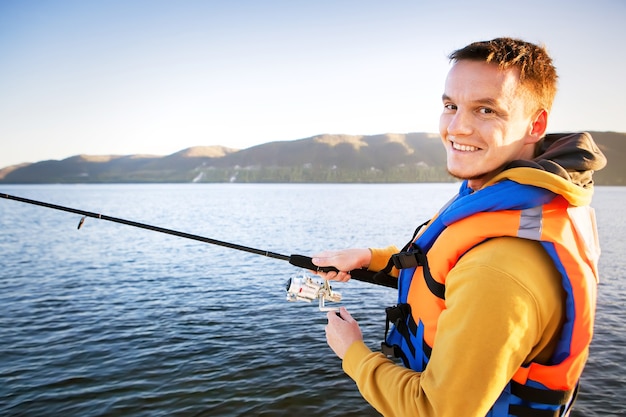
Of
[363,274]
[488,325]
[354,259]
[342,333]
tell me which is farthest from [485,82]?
[363,274]

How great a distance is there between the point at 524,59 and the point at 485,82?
0.78 feet

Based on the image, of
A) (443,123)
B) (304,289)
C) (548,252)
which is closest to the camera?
(548,252)

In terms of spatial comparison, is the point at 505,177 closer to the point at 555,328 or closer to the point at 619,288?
the point at 555,328

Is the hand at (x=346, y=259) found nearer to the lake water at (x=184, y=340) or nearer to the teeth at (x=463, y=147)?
the teeth at (x=463, y=147)

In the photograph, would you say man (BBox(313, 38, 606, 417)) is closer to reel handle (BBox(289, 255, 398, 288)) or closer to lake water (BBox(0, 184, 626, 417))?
reel handle (BBox(289, 255, 398, 288))

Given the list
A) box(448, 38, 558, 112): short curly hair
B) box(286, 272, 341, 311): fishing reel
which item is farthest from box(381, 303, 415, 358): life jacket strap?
box(286, 272, 341, 311): fishing reel

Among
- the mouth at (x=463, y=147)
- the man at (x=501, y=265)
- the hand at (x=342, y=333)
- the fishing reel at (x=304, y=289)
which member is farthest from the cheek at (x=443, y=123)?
the fishing reel at (x=304, y=289)

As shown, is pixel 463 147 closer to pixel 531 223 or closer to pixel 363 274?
pixel 531 223

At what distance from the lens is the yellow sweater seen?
176 cm

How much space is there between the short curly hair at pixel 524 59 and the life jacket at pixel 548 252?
0.60 metres

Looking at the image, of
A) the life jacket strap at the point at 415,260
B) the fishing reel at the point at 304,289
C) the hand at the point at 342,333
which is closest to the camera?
the life jacket strap at the point at 415,260

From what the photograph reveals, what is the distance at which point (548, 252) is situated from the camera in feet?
6.21

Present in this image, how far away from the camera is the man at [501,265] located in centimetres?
180

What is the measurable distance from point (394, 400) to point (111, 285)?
19.4 m
